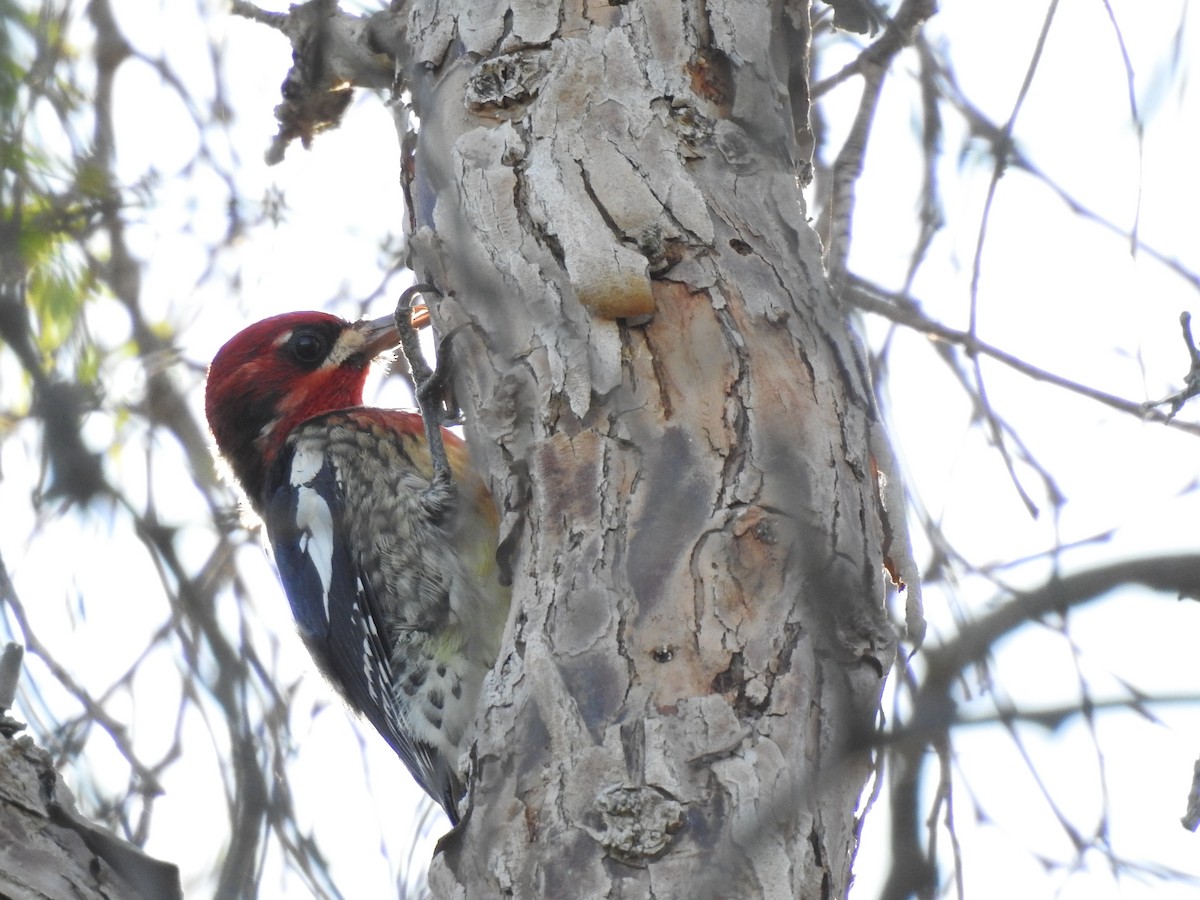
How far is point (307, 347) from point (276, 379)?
0.13m

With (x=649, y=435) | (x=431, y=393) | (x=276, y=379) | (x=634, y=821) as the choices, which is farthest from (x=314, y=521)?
(x=634, y=821)

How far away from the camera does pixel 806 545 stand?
1.32m

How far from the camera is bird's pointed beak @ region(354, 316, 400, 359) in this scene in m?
3.77

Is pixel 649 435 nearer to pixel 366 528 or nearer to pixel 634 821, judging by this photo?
pixel 634 821

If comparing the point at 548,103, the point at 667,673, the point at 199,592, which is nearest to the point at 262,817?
the point at 199,592

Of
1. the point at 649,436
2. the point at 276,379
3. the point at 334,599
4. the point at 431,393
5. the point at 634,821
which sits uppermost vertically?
the point at 276,379

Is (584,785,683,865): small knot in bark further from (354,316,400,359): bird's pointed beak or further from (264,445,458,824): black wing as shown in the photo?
(354,316,400,359): bird's pointed beak

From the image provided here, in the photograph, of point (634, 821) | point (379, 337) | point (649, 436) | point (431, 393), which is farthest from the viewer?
point (379, 337)

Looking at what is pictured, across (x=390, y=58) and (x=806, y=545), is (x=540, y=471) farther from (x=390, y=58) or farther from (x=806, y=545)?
Answer: (x=390, y=58)

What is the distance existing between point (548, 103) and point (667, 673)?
107 cm

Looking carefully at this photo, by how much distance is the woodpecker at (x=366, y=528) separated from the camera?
10.2 ft

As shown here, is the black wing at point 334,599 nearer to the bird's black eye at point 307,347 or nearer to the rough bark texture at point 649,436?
the bird's black eye at point 307,347

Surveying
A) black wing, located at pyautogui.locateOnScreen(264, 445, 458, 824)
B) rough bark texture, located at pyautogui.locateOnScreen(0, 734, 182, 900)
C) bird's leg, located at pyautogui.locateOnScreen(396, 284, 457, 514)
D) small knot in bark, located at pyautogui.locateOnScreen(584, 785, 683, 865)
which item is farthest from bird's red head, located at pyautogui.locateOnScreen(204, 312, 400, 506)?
small knot in bark, located at pyautogui.locateOnScreen(584, 785, 683, 865)

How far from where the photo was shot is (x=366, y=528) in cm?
331
